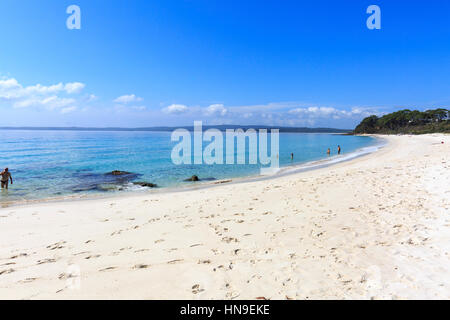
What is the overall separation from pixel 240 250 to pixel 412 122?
183997 mm

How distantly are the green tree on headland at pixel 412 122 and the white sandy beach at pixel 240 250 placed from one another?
139453 millimetres

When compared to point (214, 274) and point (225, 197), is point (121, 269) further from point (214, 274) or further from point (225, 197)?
point (225, 197)

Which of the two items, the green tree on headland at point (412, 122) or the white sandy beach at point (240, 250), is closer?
the white sandy beach at point (240, 250)

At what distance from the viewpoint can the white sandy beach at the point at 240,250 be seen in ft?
13.8

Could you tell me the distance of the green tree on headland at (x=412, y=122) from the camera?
124169mm

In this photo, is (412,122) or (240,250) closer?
(240,250)

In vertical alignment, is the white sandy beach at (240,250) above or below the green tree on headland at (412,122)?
below

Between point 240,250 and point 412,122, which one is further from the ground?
point 412,122

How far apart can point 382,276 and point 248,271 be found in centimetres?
255

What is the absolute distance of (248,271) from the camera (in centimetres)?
477

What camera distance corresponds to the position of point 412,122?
476ft
